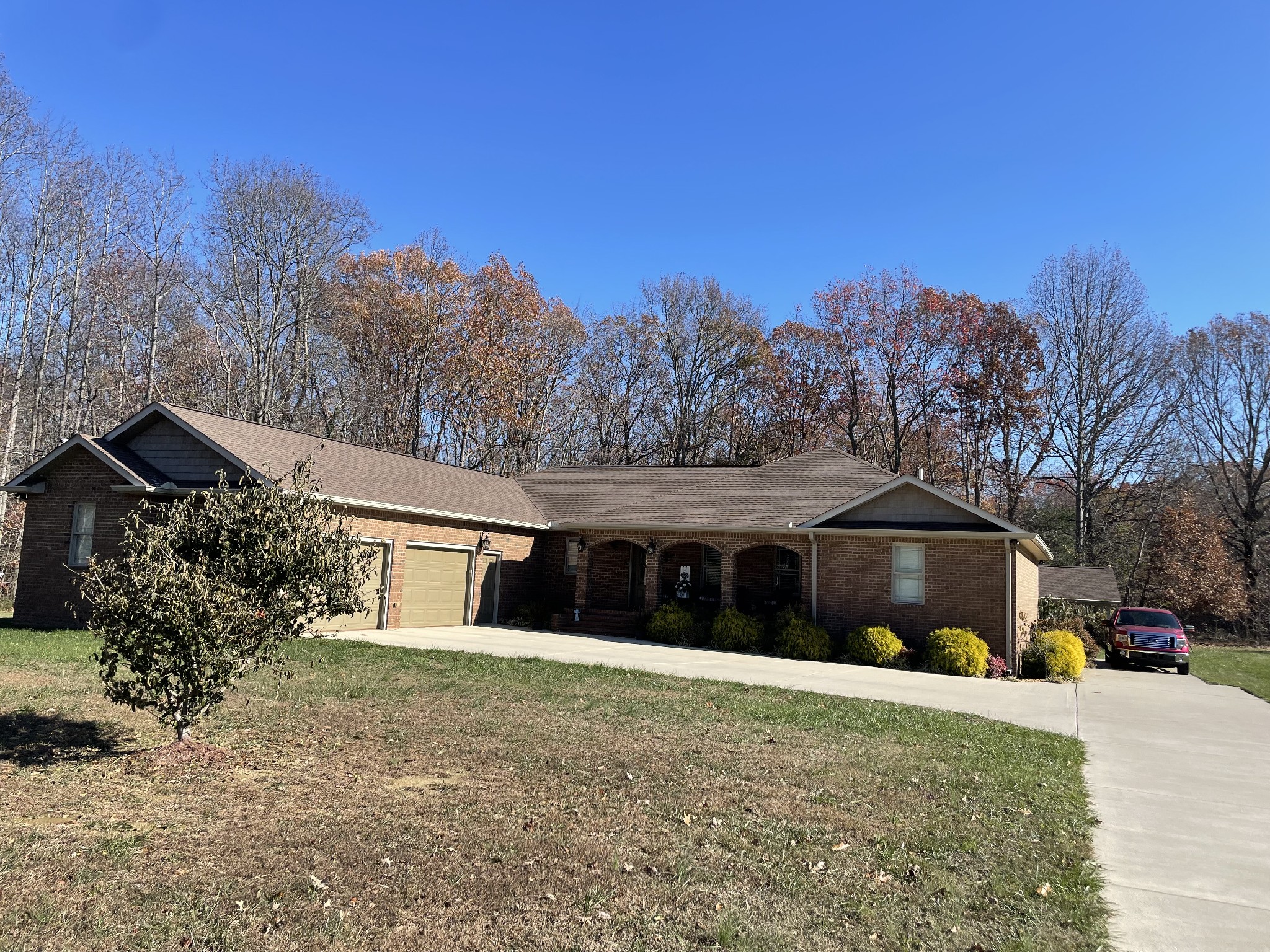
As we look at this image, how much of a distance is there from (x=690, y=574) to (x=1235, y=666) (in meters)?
16.8

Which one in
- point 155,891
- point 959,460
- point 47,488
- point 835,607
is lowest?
point 155,891

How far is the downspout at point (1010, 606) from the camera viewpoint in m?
17.0

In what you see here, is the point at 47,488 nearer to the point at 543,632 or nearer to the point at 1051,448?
the point at 543,632

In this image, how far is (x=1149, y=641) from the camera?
20.6 m

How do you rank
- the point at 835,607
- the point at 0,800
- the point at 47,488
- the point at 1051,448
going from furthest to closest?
the point at 1051,448 → the point at 835,607 → the point at 47,488 → the point at 0,800

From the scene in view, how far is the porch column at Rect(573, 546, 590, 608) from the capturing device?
2227 centimetres

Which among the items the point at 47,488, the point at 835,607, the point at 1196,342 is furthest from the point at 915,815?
the point at 1196,342

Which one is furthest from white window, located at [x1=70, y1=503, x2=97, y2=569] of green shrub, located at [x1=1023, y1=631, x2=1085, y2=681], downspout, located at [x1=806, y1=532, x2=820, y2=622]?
green shrub, located at [x1=1023, y1=631, x2=1085, y2=681]

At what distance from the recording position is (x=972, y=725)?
9945 mm

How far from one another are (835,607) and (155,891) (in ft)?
53.4

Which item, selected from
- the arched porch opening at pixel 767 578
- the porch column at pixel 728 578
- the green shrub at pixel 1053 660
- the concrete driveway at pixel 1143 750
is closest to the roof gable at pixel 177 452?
the concrete driveway at pixel 1143 750

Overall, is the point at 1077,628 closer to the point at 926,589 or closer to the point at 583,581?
the point at 926,589

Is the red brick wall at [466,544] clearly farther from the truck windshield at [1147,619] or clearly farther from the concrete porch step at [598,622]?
the truck windshield at [1147,619]

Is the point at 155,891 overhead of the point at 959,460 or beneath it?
beneath
